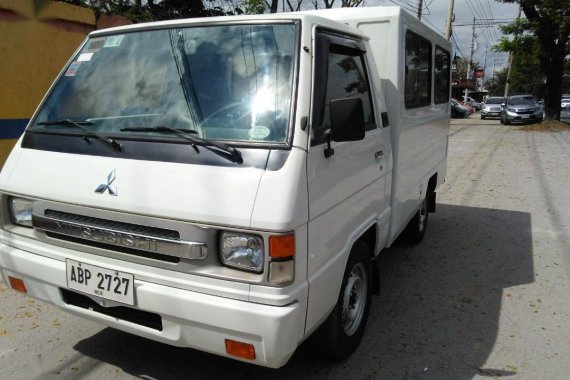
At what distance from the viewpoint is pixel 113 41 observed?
3.15 m

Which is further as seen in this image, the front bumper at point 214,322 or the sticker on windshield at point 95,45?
the sticker on windshield at point 95,45

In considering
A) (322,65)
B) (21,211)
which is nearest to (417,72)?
(322,65)

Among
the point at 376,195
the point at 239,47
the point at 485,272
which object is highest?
the point at 239,47

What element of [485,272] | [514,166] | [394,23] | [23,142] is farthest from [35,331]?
[514,166]

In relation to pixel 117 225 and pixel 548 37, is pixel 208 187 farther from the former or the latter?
pixel 548 37

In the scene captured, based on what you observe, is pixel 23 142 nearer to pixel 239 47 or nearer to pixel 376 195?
pixel 239 47

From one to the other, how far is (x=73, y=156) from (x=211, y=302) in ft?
3.81

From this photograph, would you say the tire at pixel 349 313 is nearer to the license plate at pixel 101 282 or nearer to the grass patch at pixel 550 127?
the license plate at pixel 101 282

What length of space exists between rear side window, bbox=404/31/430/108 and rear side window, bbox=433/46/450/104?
1.40 feet

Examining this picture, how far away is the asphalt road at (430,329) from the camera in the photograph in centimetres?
303

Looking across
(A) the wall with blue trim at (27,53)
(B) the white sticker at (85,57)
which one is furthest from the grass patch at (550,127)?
(B) the white sticker at (85,57)

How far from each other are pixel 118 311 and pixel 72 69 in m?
1.66

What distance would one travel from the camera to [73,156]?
2639 mm

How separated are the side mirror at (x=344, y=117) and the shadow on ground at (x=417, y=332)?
151 cm
